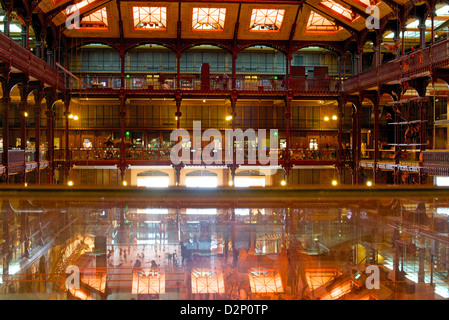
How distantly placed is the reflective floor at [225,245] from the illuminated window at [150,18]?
19.1m

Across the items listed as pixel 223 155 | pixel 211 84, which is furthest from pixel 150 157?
pixel 211 84

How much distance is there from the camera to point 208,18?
25.6m

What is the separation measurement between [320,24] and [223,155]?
37.0 feet

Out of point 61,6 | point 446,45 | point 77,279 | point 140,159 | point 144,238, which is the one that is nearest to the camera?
point 77,279

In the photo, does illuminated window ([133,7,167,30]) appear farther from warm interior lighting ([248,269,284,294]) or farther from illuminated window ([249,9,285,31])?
warm interior lighting ([248,269,284,294])

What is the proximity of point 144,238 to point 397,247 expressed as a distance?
13.1 feet

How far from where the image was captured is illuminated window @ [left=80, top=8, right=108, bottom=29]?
81.8 ft

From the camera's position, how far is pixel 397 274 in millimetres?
4699

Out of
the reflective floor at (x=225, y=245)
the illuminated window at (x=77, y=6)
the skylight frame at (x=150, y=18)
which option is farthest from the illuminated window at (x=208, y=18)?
the reflective floor at (x=225, y=245)

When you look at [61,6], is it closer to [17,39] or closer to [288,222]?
[17,39]

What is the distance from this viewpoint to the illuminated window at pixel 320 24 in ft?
84.9

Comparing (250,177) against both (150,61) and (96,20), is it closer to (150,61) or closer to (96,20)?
(150,61)
